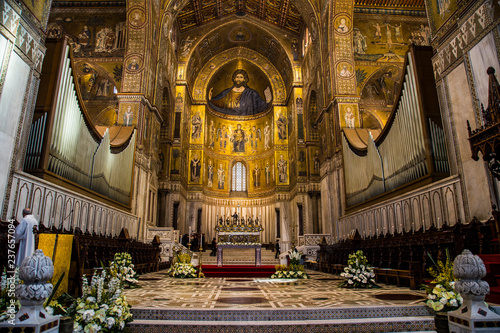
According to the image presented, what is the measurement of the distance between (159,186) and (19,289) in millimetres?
20586

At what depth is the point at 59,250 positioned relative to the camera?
5.82 metres

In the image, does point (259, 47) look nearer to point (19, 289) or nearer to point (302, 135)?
point (302, 135)

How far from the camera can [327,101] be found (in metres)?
17.6

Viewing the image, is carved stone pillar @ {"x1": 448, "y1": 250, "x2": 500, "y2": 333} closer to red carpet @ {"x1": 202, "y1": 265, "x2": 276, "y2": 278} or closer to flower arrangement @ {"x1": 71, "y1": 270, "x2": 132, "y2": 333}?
flower arrangement @ {"x1": 71, "y1": 270, "x2": 132, "y2": 333}

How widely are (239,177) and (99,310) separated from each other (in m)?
28.4

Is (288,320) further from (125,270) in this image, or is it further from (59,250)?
(125,270)

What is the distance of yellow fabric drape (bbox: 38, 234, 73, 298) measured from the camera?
5.61 meters

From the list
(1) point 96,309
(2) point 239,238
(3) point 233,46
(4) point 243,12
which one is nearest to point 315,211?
(2) point 239,238

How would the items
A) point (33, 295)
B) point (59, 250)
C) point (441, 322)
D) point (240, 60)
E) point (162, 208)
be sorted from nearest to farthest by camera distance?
point (33, 295), point (441, 322), point (59, 250), point (162, 208), point (240, 60)

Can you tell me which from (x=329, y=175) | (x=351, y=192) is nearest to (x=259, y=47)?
(x=329, y=175)

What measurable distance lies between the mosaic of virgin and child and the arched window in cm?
537

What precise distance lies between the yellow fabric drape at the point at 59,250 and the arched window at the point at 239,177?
85.7ft

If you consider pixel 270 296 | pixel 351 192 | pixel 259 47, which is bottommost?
pixel 270 296

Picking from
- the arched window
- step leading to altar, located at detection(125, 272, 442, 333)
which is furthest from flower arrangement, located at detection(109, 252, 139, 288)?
the arched window
